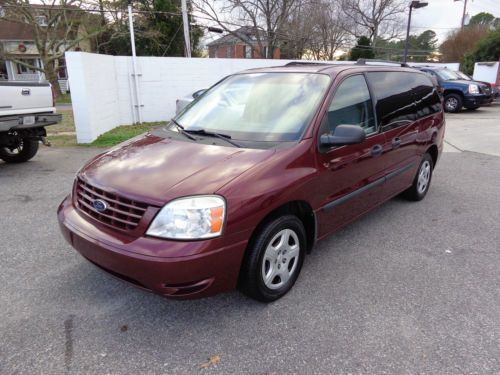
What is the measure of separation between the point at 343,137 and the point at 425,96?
256cm

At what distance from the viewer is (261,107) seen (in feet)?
11.0

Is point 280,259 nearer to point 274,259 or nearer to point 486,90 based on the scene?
point 274,259

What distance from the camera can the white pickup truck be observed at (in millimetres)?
5844

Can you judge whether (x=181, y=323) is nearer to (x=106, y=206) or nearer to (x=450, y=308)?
(x=106, y=206)

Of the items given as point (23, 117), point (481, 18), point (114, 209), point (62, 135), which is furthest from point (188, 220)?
point (481, 18)

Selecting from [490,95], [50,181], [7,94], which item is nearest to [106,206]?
[50,181]

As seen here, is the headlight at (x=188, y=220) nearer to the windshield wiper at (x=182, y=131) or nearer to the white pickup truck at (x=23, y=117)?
the windshield wiper at (x=182, y=131)

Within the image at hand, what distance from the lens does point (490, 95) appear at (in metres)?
15.4

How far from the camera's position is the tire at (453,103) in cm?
1535

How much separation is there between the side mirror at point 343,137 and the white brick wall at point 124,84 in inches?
275

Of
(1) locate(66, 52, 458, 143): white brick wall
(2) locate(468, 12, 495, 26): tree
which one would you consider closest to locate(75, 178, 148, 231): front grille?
(1) locate(66, 52, 458, 143): white brick wall

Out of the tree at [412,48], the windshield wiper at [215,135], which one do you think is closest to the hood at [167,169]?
the windshield wiper at [215,135]

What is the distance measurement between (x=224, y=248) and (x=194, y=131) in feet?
4.52

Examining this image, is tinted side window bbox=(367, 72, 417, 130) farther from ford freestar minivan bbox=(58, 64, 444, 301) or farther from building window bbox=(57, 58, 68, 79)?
building window bbox=(57, 58, 68, 79)
